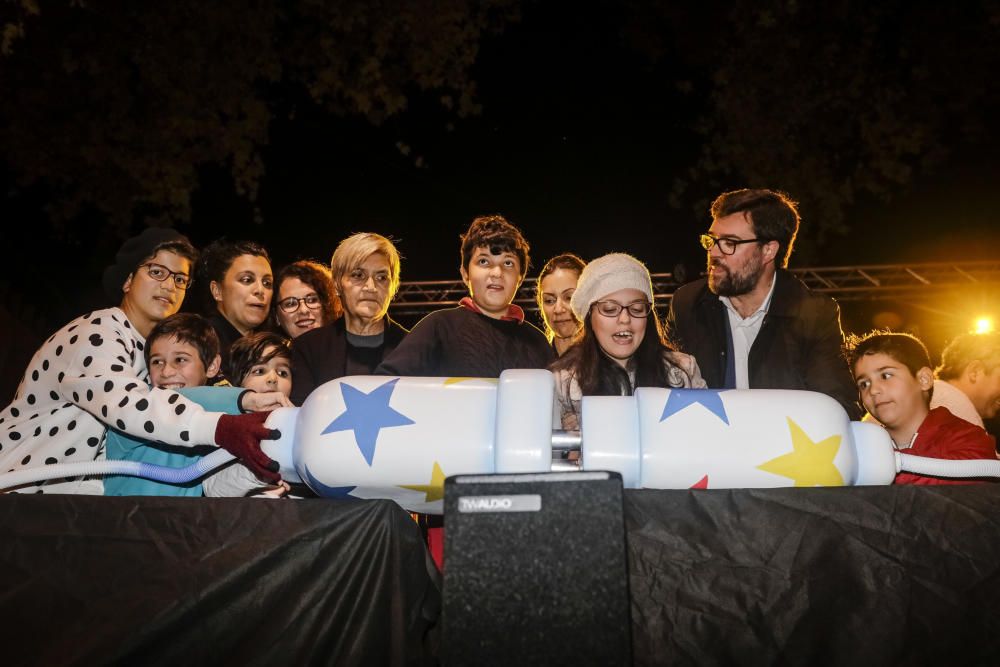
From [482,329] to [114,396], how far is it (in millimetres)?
1210

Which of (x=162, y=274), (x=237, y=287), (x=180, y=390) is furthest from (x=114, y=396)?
(x=237, y=287)

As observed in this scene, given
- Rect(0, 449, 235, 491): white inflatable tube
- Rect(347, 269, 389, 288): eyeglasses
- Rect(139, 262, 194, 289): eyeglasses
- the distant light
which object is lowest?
Rect(0, 449, 235, 491): white inflatable tube

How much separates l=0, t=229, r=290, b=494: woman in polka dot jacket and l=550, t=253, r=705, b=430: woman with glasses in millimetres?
955

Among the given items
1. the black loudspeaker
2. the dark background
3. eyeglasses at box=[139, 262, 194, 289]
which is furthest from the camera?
the dark background

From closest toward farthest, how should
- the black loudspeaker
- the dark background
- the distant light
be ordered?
the black loudspeaker, the dark background, the distant light

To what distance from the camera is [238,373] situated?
2.20 meters

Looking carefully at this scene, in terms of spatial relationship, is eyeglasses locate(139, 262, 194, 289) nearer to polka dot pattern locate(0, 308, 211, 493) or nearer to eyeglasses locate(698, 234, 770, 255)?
polka dot pattern locate(0, 308, 211, 493)

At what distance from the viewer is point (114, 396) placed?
56.5 inches

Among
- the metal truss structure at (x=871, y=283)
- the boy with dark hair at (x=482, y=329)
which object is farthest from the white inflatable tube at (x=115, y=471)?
the metal truss structure at (x=871, y=283)

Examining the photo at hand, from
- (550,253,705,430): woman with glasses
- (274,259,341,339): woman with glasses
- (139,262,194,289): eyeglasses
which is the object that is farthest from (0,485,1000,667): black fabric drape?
(274,259,341,339): woman with glasses

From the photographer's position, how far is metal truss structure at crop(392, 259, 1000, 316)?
19.1 feet

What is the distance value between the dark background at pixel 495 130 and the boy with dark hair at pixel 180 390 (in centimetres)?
359

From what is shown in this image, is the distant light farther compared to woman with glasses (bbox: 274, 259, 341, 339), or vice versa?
the distant light

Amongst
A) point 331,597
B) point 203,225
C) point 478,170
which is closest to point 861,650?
point 331,597
